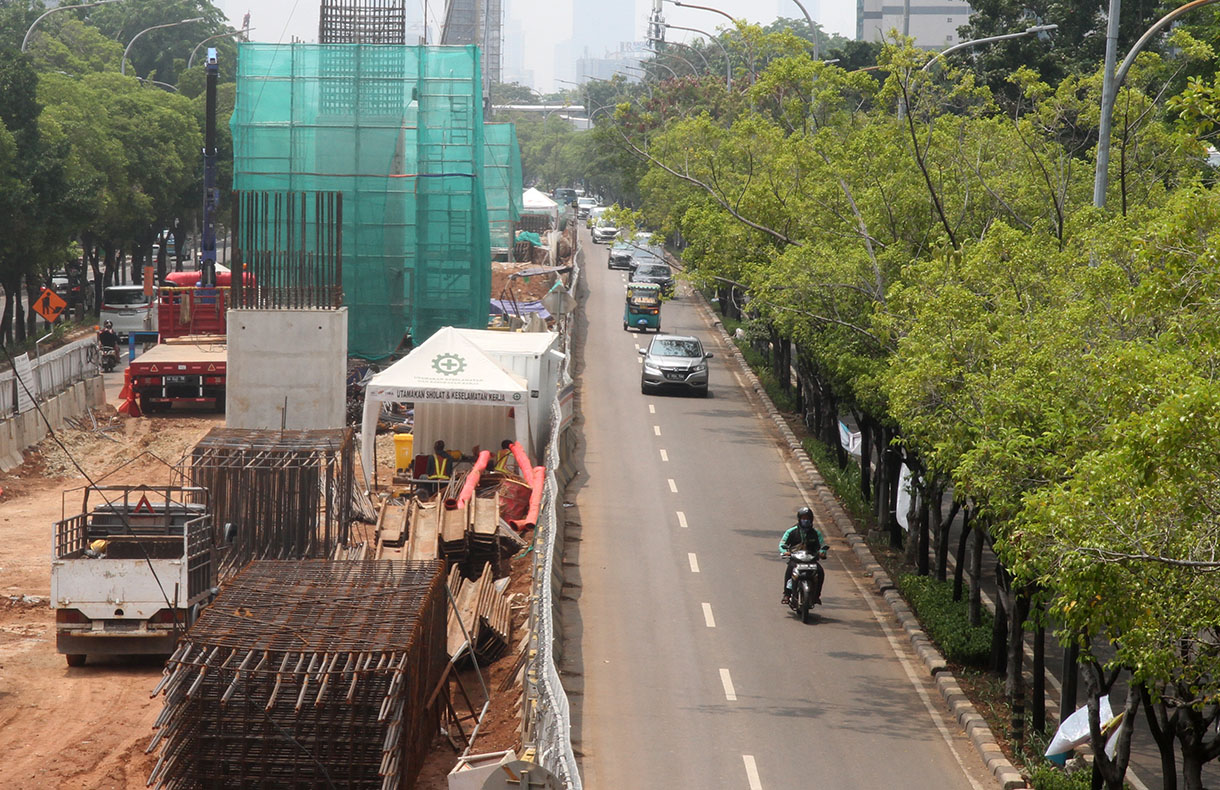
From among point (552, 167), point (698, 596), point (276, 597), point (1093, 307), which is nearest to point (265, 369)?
point (698, 596)

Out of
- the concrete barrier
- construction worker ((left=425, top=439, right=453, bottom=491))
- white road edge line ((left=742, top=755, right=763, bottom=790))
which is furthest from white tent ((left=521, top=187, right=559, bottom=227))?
white road edge line ((left=742, top=755, right=763, bottom=790))

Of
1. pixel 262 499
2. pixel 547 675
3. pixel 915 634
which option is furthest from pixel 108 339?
pixel 547 675

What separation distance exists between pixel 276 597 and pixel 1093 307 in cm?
931

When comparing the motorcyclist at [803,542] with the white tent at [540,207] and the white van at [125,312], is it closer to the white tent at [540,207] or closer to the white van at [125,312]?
the white van at [125,312]

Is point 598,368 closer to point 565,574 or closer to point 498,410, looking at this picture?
point 498,410

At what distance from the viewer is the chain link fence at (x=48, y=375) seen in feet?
105

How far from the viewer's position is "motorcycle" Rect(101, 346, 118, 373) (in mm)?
45812

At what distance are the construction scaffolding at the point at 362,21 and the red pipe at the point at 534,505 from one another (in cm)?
3168

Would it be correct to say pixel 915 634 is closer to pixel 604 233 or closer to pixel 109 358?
pixel 109 358

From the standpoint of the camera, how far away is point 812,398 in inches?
1369

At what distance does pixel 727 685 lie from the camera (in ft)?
56.4

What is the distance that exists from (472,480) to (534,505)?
48.5 inches

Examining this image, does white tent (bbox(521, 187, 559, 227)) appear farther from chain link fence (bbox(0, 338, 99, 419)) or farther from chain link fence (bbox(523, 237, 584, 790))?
chain link fence (bbox(523, 237, 584, 790))

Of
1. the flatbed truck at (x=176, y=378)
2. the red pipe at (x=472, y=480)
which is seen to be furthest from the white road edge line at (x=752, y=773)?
the flatbed truck at (x=176, y=378)
